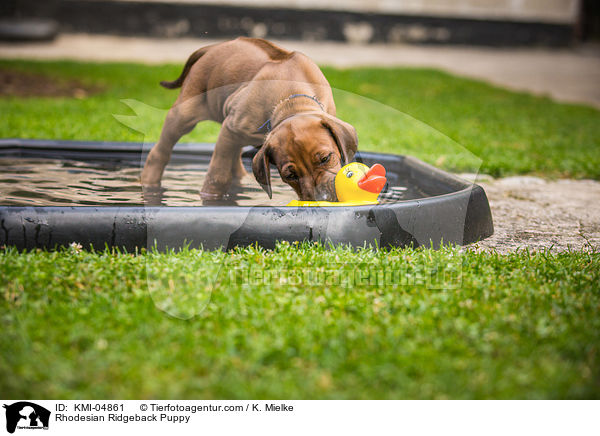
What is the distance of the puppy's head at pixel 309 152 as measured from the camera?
12.0ft

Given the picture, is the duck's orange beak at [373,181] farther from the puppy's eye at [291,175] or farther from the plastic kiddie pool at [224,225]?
the puppy's eye at [291,175]

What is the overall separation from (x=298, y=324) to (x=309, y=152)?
1.39m

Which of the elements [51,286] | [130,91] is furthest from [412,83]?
[51,286]

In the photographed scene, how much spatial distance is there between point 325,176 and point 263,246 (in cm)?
59

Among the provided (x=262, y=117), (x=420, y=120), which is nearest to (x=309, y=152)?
(x=262, y=117)

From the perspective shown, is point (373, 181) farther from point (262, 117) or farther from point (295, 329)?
point (295, 329)

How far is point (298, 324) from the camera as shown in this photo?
2.52 meters

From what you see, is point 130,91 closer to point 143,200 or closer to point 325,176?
point 143,200

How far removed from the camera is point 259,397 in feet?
6.80
